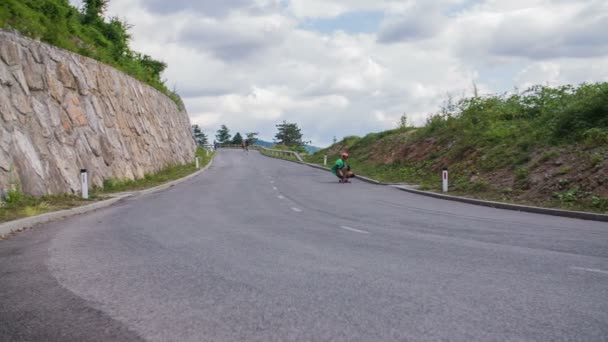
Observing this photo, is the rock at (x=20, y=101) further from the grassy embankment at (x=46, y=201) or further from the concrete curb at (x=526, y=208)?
the concrete curb at (x=526, y=208)

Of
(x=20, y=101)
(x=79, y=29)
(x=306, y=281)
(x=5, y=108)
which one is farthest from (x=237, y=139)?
(x=306, y=281)

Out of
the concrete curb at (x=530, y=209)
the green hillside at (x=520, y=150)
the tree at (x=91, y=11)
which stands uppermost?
the tree at (x=91, y=11)

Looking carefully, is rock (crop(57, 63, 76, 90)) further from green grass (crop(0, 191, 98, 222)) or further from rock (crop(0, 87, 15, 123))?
green grass (crop(0, 191, 98, 222))

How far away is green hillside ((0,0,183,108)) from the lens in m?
19.0

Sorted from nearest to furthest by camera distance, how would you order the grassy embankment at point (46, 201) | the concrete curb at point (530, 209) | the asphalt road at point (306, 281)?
the asphalt road at point (306, 281), the grassy embankment at point (46, 201), the concrete curb at point (530, 209)

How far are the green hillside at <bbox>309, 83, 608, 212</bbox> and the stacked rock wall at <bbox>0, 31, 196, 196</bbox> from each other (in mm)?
13424

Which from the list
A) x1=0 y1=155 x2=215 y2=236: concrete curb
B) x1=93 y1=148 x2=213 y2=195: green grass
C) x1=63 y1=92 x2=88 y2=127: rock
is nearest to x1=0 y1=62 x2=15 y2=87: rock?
x1=63 y1=92 x2=88 y2=127: rock

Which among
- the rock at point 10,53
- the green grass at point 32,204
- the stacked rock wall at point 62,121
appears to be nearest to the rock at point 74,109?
the stacked rock wall at point 62,121

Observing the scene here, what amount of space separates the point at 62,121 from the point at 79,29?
1036 cm

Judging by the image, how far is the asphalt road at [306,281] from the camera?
4.16 m

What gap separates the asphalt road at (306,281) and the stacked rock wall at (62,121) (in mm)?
5008

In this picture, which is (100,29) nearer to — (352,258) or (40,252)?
(40,252)

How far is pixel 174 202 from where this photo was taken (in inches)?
663

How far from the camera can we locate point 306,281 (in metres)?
5.73
